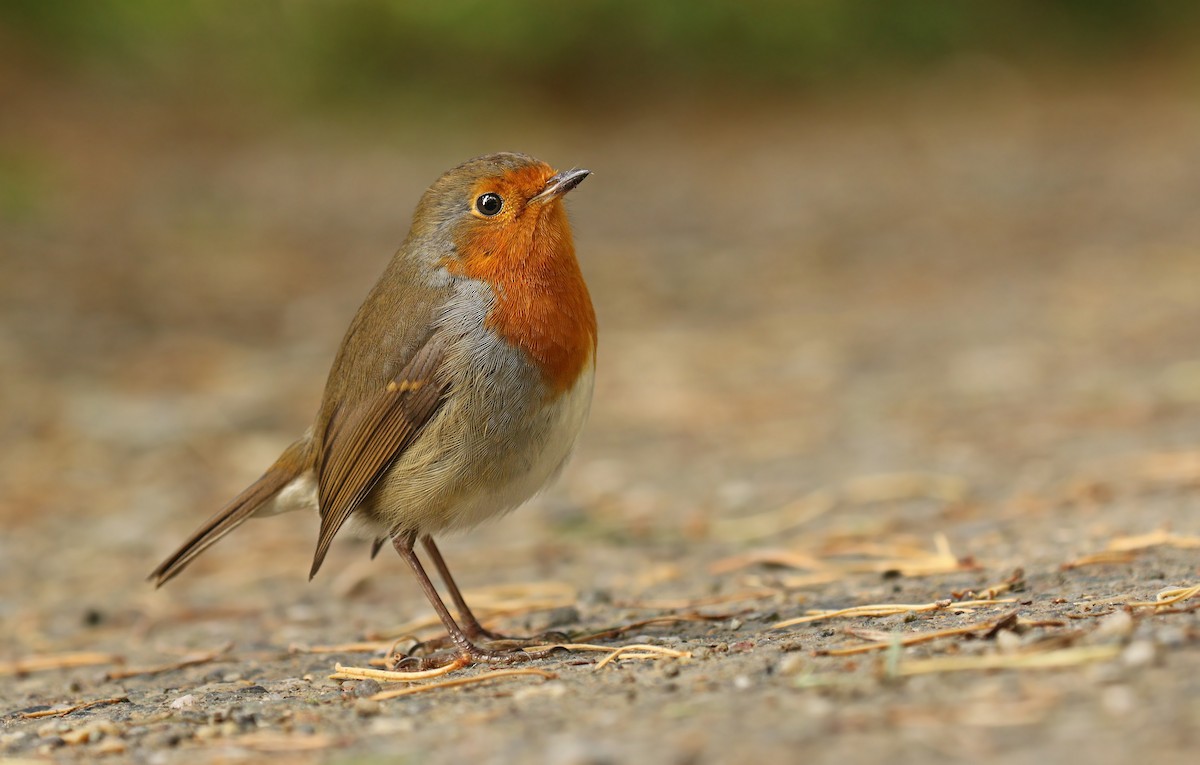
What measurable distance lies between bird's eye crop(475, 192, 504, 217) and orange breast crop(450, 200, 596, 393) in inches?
1.8

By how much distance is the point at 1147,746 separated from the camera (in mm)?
2072

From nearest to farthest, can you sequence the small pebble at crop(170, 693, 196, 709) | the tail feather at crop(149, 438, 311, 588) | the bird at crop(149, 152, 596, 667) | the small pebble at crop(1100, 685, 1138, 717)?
1. the small pebble at crop(1100, 685, 1138, 717)
2. the small pebble at crop(170, 693, 196, 709)
3. the bird at crop(149, 152, 596, 667)
4. the tail feather at crop(149, 438, 311, 588)

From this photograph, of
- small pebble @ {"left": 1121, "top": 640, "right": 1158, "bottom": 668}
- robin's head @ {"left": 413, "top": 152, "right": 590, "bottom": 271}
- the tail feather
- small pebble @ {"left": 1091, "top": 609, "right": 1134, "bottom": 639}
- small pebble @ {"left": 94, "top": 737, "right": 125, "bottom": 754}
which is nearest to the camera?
small pebble @ {"left": 1121, "top": 640, "right": 1158, "bottom": 668}

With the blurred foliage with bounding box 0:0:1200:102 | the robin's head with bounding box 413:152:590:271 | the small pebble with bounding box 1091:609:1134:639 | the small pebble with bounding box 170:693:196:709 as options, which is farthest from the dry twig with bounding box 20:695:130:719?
the blurred foliage with bounding box 0:0:1200:102

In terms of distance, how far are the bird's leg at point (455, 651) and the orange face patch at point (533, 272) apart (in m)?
0.66

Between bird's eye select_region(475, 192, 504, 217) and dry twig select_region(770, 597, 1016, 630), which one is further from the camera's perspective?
bird's eye select_region(475, 192, 504, 217)

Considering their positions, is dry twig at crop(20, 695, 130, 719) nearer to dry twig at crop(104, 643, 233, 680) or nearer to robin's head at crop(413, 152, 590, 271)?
dry twig at crop(104, 643, 233, 680)

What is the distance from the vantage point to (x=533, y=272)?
383cm

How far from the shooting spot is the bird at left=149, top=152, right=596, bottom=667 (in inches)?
145

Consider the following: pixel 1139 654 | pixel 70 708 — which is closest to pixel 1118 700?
pixel 1139 654

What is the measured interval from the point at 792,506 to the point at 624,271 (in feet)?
16.3

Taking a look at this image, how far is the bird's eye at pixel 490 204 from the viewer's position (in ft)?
13.1

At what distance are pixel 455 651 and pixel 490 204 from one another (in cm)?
123

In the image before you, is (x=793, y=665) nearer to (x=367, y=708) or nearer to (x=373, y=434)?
(x=367, y=708)
